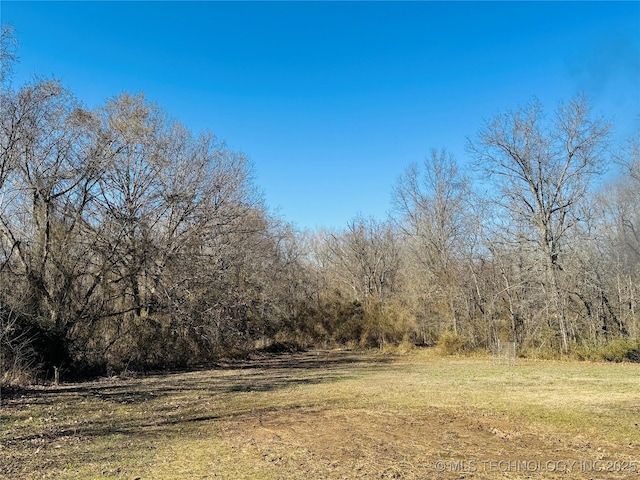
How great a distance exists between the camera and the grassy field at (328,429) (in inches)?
209

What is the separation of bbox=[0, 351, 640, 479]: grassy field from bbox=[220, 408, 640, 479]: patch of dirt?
22mm

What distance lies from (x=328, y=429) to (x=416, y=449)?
1.68m

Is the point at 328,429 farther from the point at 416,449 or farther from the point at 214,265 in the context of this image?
the point at 214,265

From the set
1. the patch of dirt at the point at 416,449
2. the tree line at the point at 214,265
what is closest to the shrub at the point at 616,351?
the tree line at the point at 214,265

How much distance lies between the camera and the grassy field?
5.32 m

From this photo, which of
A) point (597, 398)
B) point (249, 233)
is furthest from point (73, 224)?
point (597, 398)

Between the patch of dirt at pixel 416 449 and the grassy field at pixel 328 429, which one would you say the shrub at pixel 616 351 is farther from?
the patch of dirt at pixel 416 449

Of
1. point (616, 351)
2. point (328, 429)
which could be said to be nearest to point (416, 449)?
point (328, 429)

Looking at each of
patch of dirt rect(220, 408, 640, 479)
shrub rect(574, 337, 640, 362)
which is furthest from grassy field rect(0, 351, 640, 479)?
shrub rect(574, 337, 640, 362)

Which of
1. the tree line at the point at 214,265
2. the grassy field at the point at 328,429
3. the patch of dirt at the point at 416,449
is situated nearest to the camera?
the patch of dirt at the point at 416,449

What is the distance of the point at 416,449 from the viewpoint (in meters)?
6.01

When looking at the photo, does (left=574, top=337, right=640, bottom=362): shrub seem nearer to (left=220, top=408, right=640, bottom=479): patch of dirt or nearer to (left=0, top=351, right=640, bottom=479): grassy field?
(left=0, top=351, right=640, bottom=479): grassy field

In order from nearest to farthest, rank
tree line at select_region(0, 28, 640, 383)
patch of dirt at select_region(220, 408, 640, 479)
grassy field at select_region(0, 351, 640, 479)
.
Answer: patch of dirt at select_region(220, 408, 640, 479) < grassy field at select_region(0, 351, 640, 479) < tree line at select_region(0, 28, 640, 383)

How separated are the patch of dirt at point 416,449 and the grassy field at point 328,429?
22 millimetres
